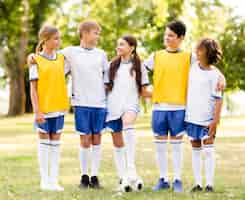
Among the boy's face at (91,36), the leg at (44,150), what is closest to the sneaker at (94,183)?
the leg at (44,150)

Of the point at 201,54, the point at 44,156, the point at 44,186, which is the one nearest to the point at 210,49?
the point at 201,54

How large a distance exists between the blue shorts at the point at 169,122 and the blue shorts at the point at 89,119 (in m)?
0.61

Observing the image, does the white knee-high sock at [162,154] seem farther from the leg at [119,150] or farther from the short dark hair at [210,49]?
the short dark hair at [210,49]

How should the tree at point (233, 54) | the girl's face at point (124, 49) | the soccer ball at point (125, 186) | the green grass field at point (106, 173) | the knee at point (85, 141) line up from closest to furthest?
the green grass field at point (106, 173), the soccer ball at point (125, 186), the girl's face at point (124, 49), the knee at point (85, 141), the tree at point (233, 54)

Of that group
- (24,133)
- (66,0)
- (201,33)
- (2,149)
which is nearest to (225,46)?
(201,33)

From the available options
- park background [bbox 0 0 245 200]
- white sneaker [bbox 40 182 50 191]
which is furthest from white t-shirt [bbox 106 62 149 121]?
park background [bbox 0 0 245 200]

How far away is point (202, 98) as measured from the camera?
25.1ft

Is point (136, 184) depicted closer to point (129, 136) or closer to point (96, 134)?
point (129, 136)

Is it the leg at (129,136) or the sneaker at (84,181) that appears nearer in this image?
the leg at (129,136)

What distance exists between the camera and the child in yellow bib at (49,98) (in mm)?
7734

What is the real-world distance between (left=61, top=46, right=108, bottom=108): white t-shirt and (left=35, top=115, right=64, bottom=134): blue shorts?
0.30 m

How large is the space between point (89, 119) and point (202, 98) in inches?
51.0

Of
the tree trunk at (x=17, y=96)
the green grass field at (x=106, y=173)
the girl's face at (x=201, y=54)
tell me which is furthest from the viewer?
the tree trunk at (x=17, y=96)

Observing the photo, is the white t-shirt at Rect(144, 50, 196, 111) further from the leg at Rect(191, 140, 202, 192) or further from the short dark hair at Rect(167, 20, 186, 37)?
the leg at Rect(191, 140, 202, 192)
